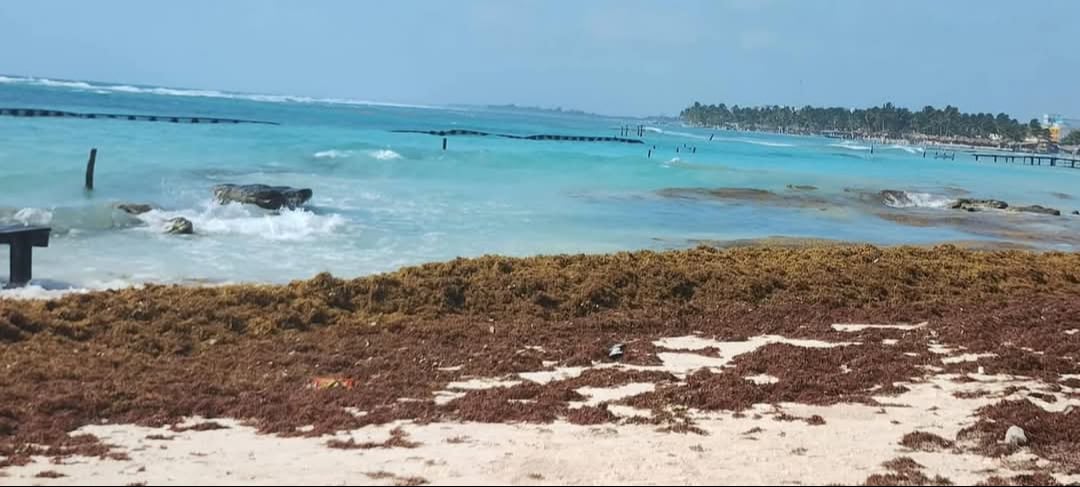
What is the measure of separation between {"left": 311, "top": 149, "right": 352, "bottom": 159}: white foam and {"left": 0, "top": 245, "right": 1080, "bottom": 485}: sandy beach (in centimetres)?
3409

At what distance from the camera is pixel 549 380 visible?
7660 mm

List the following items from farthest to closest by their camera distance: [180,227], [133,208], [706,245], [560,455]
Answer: [706,245] → [133,208] → [180,227] → [560,455]

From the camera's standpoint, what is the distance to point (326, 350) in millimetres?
8312

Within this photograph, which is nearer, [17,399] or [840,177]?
[17,399]

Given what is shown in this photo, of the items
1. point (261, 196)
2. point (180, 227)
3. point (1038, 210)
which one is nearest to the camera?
point (180, 227)

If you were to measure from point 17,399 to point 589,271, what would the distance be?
21.0ft

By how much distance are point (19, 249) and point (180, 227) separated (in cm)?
533

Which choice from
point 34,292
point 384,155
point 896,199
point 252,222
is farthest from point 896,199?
point 34,292

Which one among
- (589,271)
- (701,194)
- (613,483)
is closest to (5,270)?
(589,271)

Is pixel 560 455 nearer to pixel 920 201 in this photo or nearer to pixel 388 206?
pixel 388 206

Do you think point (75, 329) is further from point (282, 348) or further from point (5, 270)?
point (5, 270)

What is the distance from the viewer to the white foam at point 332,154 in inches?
1757

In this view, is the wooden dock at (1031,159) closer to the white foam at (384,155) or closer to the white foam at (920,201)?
the white foam at (920,201)

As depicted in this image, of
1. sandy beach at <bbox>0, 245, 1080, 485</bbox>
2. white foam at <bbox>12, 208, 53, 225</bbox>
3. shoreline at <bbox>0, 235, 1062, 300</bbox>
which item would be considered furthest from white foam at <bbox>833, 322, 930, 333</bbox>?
white foam at <bbox>12, 208, 53, 225</bbox>
